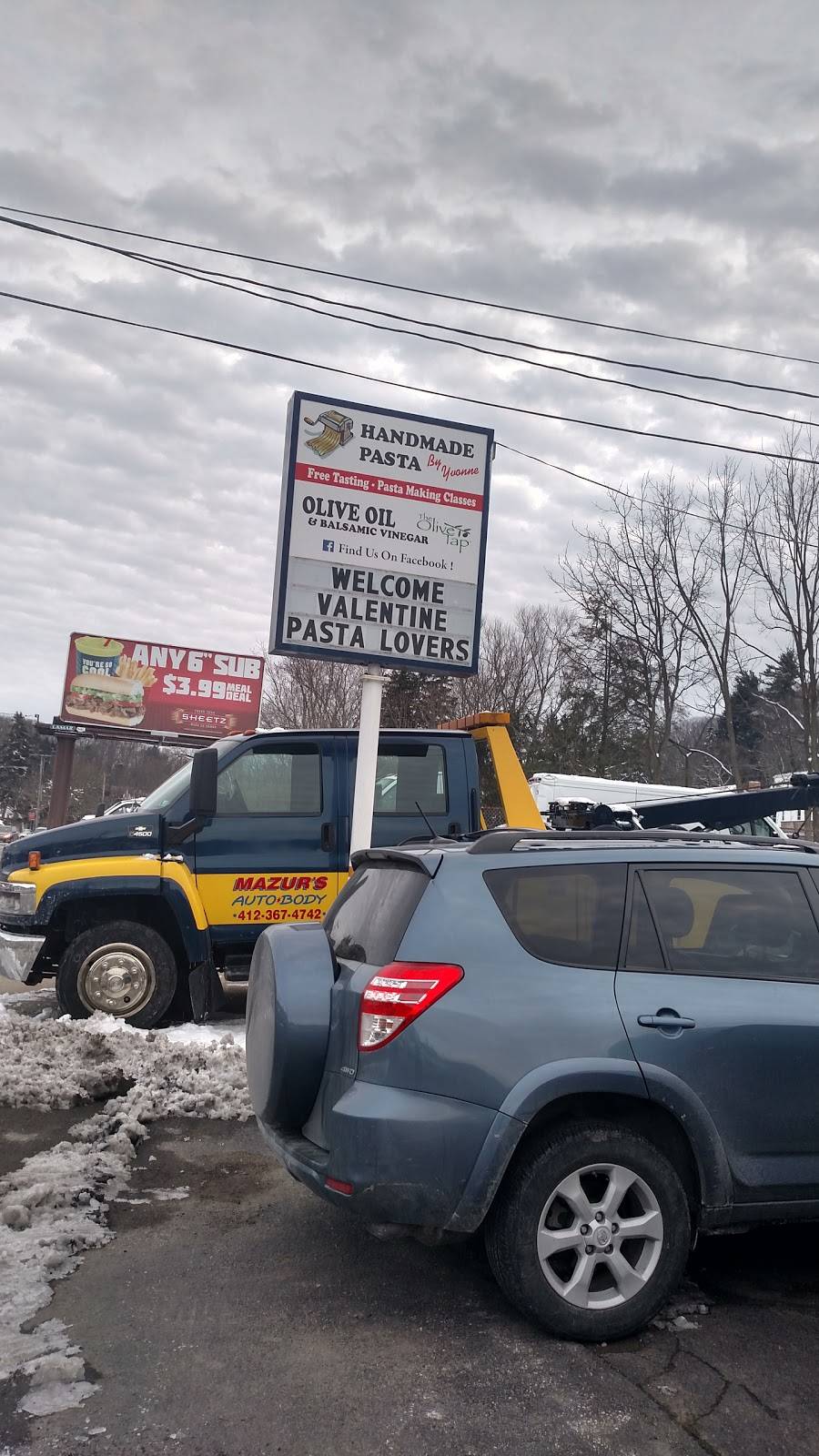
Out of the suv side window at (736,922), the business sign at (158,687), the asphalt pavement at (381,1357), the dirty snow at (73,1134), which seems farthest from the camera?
the business sign at (158,687)

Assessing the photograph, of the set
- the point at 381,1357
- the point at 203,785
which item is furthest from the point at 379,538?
the point at 381,1357

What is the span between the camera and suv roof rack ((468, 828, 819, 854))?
4.04m

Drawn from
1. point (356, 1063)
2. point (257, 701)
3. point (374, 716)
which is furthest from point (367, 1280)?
point (257, 701)

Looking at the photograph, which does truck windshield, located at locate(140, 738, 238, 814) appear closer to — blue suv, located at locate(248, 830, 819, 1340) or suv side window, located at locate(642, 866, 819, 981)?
blue suv, located at locate(248, 830, 819, 1340)

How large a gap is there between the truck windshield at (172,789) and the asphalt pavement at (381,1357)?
3980mm

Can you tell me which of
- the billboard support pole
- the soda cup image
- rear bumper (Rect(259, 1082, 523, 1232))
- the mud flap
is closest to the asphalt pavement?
rear bumper (Rect(259, 1082, 523, 1232))

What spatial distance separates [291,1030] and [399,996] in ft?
1.66

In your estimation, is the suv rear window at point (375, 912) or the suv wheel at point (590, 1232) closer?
the suv wheel at point (590, 1232)

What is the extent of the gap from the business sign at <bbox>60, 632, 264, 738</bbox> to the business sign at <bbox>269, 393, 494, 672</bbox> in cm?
4065

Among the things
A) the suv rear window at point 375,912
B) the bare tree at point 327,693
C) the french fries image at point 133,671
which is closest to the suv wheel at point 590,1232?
the suv rear window at point 375,912

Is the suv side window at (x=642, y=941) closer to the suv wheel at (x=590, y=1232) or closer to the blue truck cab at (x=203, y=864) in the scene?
the suv wheel at (x=590, y=1232)

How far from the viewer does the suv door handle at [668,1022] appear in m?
3.69

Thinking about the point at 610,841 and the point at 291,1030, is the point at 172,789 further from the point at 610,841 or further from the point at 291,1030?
the point at 610,841

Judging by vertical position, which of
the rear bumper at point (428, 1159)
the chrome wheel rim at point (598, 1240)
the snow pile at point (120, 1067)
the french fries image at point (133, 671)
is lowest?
the snow pile at point (120, 1067)
